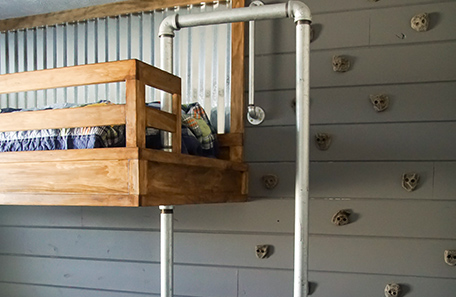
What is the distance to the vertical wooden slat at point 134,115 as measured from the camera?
1304mm

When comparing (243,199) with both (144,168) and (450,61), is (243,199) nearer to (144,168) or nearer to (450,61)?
(144,168)

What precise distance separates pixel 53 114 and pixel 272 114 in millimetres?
974

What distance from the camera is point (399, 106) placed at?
194 centimetres

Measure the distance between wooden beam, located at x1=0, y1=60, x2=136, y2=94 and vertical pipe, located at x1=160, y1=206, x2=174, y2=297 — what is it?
58 cm

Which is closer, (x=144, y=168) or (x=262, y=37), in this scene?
(x=144, y=168)

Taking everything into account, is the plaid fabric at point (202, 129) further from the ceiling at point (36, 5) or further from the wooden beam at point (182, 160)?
the ceiling at point (36, 5)

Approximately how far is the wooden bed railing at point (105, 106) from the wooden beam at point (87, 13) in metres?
0.90

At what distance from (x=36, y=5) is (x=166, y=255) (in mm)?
1427

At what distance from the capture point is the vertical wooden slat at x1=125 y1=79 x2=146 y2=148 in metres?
1.30

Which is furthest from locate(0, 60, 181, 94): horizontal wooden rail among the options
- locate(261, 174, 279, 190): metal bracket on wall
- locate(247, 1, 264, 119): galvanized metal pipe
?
locate(261, 174, 279, 190): metal bracket on wall

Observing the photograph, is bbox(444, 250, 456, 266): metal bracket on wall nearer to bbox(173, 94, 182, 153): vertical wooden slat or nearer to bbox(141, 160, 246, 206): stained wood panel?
bbox(141, 160, 246, 206): stained wood panel

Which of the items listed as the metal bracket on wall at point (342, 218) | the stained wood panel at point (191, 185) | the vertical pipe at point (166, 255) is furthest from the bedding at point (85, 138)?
the metal bracket on wall at point (342, 218)

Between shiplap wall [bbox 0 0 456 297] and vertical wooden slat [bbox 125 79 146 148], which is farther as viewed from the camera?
shiplap wall [bbox 0 0 456 297]

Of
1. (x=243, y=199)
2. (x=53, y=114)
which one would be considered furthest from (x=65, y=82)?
(x=243, y=199)
